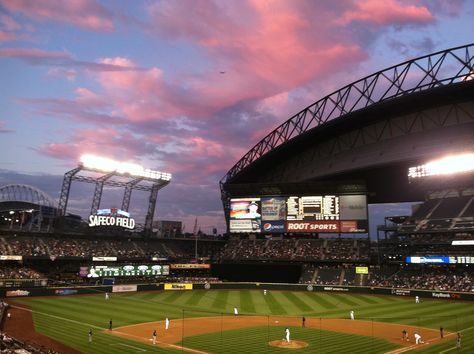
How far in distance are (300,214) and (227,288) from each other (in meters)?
21.2

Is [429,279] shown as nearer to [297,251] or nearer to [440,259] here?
[440,259]

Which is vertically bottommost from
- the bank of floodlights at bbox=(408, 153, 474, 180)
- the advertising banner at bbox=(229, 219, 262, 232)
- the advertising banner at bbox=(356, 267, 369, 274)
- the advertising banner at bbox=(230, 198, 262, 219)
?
the advertising banner at bbox=(356, 267, 369, 274)

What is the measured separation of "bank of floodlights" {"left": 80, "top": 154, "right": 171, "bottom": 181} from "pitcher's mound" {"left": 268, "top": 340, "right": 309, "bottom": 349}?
196ft

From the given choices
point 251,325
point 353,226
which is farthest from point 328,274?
point 251,325

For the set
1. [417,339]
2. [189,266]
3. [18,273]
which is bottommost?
[417,339]

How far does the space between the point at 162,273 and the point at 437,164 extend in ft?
186

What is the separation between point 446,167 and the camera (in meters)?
77.2

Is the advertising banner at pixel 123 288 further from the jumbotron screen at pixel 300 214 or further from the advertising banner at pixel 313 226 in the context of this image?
the advertising banner at pixel 313 226

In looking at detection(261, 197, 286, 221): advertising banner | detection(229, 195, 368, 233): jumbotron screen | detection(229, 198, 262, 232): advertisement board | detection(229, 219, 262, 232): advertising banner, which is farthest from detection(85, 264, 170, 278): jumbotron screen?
detection(261, 197, 286, 221): advertising banner

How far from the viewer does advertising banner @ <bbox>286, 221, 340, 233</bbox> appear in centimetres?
8419

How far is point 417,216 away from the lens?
269 feet

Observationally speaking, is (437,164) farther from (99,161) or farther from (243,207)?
(99,161)

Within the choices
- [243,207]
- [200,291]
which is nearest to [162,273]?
[200,291]

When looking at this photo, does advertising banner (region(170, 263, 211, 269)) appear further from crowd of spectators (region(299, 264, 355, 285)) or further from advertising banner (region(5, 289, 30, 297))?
advertising banner (region(5, 289, 30, 297))
